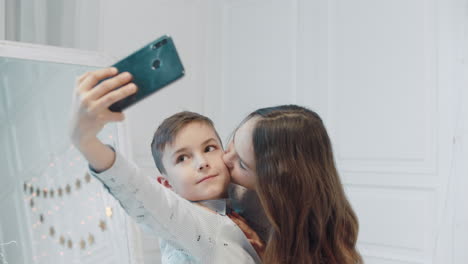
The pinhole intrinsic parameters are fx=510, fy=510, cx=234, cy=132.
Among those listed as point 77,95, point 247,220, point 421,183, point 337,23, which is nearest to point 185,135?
point 247,220

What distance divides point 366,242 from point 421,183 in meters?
0.34

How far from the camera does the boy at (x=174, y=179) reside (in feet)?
2.00

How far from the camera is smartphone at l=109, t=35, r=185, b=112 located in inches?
25.0

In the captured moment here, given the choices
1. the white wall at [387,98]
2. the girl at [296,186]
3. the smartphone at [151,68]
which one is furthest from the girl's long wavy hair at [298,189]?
the white wall at [387,98]

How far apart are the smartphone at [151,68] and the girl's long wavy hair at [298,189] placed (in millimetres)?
272

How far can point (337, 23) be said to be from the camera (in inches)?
88.4

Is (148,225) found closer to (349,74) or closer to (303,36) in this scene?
(349,74)

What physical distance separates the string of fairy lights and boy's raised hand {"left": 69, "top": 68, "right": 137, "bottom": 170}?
1056mm

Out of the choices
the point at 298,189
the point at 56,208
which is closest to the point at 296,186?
the point at 298,189

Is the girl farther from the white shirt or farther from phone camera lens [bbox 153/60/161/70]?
phone camera lens [bbox 153/60/161/70]

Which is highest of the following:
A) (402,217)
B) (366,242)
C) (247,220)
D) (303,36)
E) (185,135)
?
(303,36)

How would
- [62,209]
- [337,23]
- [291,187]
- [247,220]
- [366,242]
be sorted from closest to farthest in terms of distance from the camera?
[291,187] → [247,220] → [62,209] → [366,242] → [337,23]

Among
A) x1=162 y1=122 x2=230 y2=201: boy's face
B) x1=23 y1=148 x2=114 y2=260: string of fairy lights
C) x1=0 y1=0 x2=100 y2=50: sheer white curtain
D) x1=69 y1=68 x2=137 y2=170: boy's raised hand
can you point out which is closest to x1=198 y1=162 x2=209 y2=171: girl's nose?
x1=162 y1=122 x2=230 y2=201: boy's face

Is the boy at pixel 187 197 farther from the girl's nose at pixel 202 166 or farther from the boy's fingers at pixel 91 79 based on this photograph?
the boy's fingers at pixel 91 79
